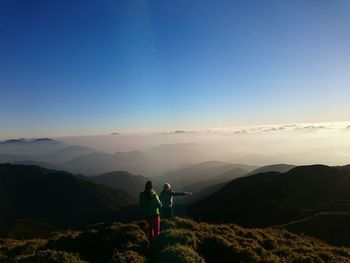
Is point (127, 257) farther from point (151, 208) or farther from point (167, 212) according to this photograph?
point (167, 212)

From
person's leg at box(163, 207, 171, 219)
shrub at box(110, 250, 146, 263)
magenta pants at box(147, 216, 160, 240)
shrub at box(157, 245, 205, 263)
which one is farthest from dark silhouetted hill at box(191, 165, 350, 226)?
shrub at box(110, 250, 146, 263)

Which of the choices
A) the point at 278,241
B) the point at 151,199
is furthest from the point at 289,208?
the point at 151,199

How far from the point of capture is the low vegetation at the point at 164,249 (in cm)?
1388

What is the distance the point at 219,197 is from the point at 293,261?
132175 mm

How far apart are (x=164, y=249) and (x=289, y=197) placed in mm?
90347

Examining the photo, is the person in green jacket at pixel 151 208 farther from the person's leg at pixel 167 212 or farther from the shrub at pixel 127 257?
the person's leg at pixel 167 212

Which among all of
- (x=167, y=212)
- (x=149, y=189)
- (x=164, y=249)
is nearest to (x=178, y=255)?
(x=164, y=249)

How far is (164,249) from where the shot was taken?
1415cm

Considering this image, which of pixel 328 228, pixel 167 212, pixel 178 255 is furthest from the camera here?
pixel 328 228

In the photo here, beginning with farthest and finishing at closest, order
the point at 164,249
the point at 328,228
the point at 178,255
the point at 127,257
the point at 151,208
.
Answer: the point at 328,228 < the point at 151,208 < the point at 164,249 < the point at 127,257 < the point at 178,255

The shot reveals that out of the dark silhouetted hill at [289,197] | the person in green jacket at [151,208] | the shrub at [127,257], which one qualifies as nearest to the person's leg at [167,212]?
the person in green jacket at [151,208]

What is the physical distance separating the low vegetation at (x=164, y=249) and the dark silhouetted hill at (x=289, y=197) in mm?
49496

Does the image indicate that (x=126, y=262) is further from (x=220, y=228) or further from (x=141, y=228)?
(x=220, y=228)

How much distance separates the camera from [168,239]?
1555 cm
